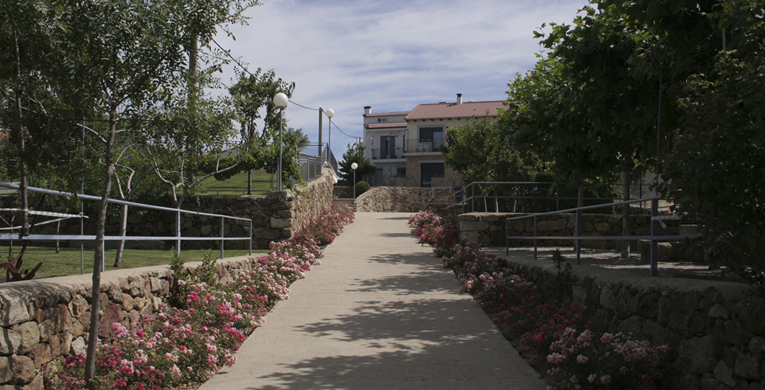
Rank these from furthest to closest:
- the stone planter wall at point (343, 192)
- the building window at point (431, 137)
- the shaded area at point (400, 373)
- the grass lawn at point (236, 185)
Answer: the building window at point (431, 137) → the stone planter wall at point (343, 192) → the grass lawn at point (236, 185) → the shaded area at point (400, 373)

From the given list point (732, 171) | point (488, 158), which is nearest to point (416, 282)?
point (732, 171)

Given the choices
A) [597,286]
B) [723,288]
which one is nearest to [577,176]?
[597,286]

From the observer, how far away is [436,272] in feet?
34.9

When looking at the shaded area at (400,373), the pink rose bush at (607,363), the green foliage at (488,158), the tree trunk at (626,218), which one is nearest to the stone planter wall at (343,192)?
the green foliage at (488,158)

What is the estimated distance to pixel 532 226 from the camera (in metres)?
12.6

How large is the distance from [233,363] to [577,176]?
723 cm

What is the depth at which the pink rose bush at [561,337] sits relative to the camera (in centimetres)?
407

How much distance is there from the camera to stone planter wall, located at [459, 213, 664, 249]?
40.7 ft

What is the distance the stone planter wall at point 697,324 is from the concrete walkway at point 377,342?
1.09 meters

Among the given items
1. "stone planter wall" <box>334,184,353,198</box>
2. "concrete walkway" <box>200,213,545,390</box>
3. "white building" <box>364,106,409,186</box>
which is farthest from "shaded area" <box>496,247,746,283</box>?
"white building" <box>364,106,409,186</box>

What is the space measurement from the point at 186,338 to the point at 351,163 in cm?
3527

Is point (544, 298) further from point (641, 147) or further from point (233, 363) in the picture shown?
point (233, 363)

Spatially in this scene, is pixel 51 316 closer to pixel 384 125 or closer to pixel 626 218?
pixel 626 218

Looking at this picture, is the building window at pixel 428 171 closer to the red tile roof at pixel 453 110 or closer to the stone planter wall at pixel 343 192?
the red tile roof at pixel 453 110
